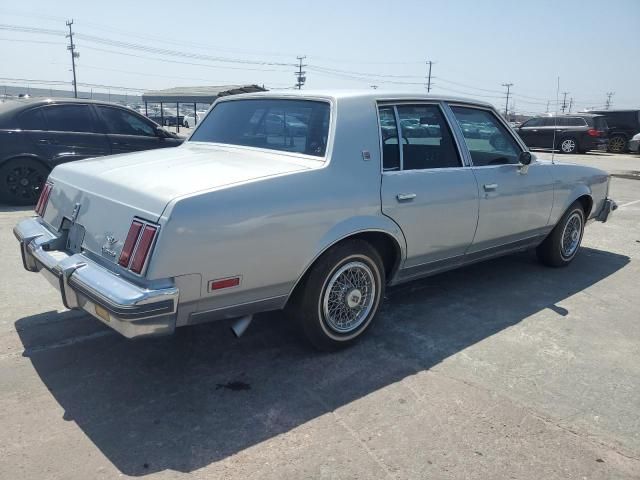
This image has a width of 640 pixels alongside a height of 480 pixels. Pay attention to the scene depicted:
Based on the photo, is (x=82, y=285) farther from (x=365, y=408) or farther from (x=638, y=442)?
(x=638, y=442)

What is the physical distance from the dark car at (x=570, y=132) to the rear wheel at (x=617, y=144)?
3.64 ft

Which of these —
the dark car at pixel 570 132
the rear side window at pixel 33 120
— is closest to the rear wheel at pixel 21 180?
the rear side window at pixel 33 120

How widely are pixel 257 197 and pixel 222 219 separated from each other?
246 mm

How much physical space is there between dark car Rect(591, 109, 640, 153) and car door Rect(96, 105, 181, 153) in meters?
21.0

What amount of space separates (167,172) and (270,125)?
102 centimetres

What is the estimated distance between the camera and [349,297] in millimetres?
3451

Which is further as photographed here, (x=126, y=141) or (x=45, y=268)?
(x=126, y=141)

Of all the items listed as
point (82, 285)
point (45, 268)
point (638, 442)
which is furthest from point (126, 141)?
point (638, 442)

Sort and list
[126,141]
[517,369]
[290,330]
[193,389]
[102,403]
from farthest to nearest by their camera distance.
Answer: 1. [126,141]
2. [290,330]
3. [517,369]
4. [193,389]
5. [102,403]

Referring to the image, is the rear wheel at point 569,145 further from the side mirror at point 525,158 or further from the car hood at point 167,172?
the car hood at point 167,172

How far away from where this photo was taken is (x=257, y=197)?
281 cm

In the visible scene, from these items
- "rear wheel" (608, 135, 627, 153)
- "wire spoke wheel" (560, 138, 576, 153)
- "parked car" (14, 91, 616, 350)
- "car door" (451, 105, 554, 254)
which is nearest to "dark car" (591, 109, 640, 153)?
"rear wheel" (608, 135, 627, 153)

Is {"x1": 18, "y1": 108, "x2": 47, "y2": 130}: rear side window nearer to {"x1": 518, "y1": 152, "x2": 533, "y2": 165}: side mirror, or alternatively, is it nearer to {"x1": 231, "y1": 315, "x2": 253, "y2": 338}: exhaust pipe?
{"x1": 231, "y1": 315, "x2": 253, "y2": 338}: exhaust pipe

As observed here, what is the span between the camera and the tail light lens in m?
2.58
